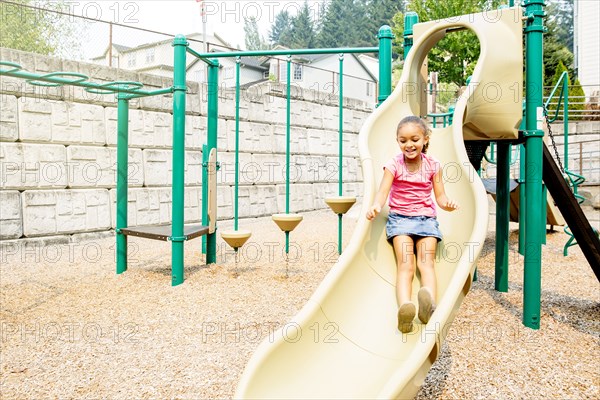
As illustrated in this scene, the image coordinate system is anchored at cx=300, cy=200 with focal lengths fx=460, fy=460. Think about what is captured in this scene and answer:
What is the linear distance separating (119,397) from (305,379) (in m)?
0.97

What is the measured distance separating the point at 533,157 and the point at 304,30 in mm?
Answer: 61025

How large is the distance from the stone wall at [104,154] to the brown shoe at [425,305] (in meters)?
5.73

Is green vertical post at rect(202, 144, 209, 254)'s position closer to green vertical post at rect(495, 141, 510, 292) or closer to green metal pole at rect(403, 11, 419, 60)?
green metal pole at rect(403, 11, 419, 60)

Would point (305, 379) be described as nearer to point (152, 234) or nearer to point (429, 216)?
point (429, 216)

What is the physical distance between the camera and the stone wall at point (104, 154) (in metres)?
6.08

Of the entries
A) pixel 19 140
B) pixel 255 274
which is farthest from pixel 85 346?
pixel 19 140

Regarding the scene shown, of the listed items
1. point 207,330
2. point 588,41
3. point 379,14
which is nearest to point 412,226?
point 207,330

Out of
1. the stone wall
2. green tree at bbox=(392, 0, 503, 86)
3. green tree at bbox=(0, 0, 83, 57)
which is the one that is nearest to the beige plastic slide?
the stone wall

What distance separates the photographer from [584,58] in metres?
19.1

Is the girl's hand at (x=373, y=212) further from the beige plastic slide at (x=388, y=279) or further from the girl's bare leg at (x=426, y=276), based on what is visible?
the girl's bare leg at (x=426, y=276)

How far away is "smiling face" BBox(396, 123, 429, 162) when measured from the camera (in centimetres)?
288

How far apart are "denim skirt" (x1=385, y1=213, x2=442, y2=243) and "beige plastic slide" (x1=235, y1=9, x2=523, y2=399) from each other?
92 mm

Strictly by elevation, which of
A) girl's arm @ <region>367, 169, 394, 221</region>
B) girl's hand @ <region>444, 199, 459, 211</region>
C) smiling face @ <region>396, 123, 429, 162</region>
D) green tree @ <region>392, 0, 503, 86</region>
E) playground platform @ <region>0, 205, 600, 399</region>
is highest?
green tree @ <region>392, 0, 503, 86</region>

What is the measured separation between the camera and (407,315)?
2.24 meters
